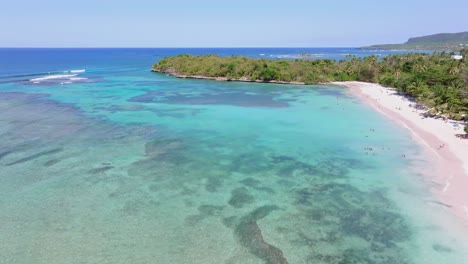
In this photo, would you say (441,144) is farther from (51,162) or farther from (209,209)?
(51,162)

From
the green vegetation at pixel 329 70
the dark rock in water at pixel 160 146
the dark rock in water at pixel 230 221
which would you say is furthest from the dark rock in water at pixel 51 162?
the green vegetation at pixel 329 70

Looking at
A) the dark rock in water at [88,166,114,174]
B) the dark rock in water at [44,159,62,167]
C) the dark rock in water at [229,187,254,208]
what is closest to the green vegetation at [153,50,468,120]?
the dark rock in water at [229,187,254,208]

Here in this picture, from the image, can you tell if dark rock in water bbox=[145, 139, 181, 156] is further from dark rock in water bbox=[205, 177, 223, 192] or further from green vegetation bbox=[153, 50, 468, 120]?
green vegetation bbox=[153, 50, 468, 120]

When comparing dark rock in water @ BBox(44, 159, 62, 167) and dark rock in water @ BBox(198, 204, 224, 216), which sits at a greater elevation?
dark rock in water @ BBox(44, 159, 62, 167)

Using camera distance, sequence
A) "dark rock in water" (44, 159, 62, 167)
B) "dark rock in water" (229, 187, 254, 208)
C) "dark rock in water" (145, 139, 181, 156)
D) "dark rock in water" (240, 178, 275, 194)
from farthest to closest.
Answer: "dark rock in water" (145, 139, 181, 156) → "dark rock in water" (44, 159, 62, 167) → "dark rock in water" (240, 178, 275, 194) → "dark rock in water" (229, 187, 254, 208)

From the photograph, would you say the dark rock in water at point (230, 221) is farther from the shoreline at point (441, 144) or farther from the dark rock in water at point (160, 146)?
the dark rock in water at point (160, 146)

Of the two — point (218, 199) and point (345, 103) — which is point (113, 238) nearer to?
point (218, 199)
